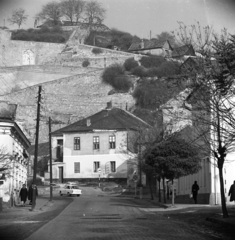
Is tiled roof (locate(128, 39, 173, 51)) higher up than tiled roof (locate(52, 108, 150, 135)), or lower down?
higher up

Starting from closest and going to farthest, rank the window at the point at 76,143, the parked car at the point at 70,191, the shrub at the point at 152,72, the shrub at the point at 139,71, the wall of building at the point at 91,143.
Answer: the parked car at the point at 70,191 → the wall of building at the point at 91,143 → the window at the point at 76,143 → the shrub at the point at 152,72 → the shrub at the point at 139,71

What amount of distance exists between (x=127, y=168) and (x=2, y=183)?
1183 inches

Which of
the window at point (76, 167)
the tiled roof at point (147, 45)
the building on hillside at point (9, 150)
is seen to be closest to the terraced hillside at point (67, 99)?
the tiled roof at point (147, 45)

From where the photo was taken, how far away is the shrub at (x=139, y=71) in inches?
3775

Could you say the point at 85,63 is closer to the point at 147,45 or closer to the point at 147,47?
the point at 147,47

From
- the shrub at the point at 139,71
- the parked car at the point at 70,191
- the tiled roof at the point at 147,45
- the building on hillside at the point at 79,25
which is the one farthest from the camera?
the building on hillside at the point at 79,25

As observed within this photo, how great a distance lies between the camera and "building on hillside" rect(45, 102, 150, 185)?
198 ft

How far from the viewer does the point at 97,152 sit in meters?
61.8

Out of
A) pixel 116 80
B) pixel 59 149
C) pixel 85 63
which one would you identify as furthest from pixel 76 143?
pixel 85 63

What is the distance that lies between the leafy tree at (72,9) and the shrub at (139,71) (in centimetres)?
1351

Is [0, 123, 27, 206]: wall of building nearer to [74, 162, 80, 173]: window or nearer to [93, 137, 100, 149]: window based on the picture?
[74, 162, 80, 173]: window

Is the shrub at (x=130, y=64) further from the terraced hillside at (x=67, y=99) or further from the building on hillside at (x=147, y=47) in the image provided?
the building on hillside at (x=147, y=47)

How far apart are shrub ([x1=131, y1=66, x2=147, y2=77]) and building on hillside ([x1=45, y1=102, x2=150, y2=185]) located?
107ft

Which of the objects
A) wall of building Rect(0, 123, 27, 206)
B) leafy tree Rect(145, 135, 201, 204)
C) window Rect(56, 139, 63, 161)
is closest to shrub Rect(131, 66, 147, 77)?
window Rect(56, 139, 63, 161)
